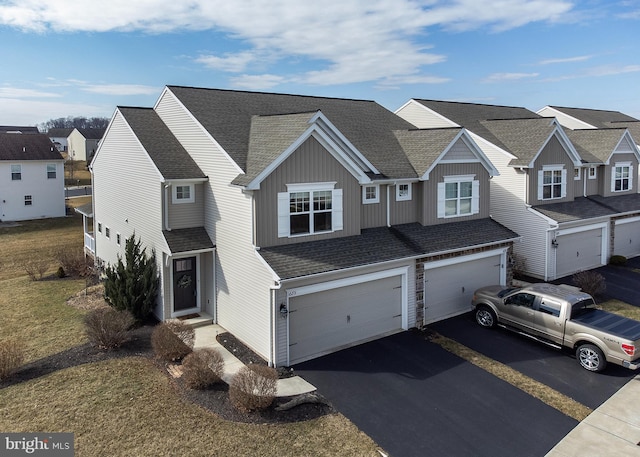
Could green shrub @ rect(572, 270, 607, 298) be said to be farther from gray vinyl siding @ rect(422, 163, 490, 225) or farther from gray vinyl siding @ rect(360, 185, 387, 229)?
gray vinyl siding @ rect(360, 185, 387, 229)

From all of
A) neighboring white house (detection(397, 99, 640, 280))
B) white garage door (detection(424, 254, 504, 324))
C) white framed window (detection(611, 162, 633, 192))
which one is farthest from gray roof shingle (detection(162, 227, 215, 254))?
white framed window (detection(611, 162, 633, 192))

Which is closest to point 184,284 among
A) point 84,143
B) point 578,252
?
point 578,252

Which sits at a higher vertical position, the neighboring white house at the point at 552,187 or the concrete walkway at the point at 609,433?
the neighboring white house at the point at 552,187

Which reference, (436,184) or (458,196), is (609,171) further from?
(436,184)

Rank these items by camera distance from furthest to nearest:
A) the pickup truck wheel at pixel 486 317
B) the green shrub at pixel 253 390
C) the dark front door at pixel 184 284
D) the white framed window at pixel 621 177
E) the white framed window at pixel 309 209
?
1. the white framed window at pixel 621 177
2. the dark front door at pixel 184 284
3. the pickup truck wheel at pixel 486 317
4. the white framed window at pixel 309 209
5. the green shrub at pixel 253 390

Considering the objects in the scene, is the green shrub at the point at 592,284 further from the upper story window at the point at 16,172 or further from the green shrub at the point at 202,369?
the upper story window at the point at 16,172

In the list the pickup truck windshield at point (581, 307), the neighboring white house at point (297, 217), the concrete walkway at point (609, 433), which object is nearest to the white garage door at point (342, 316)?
the neighboring white house at point (297, 217)

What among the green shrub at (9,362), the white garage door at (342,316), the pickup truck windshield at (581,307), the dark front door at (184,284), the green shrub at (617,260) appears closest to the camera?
the green shrub at (9,362)

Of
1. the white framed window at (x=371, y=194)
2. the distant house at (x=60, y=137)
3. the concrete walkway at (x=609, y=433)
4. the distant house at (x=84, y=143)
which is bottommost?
the concrete walkway at (x=609, y=433)
